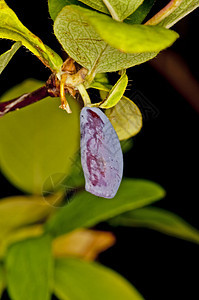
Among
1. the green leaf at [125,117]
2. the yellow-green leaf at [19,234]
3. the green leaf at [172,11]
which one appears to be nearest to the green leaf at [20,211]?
the yellow-green leaf at [19,234]

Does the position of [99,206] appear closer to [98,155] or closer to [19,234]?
[19,234]

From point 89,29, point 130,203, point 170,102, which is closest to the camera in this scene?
point 89,29

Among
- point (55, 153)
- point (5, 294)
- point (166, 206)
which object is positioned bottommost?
point (5, 294)

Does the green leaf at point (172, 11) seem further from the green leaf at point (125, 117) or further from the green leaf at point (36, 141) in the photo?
the green leaf at point (36, 141)

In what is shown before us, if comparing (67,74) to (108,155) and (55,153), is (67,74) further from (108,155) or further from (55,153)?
(55,153)

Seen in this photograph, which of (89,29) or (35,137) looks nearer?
(89,29)

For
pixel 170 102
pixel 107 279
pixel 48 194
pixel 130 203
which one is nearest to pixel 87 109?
pixel 130 203

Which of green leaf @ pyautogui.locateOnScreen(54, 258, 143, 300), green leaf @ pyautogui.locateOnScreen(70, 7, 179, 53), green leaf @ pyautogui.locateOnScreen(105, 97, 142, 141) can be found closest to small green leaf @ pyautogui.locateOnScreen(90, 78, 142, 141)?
green leaf @ pyautogui.locateOnScreen(105, 97, 142, 141)

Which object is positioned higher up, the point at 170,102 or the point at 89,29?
the point at 89,29
